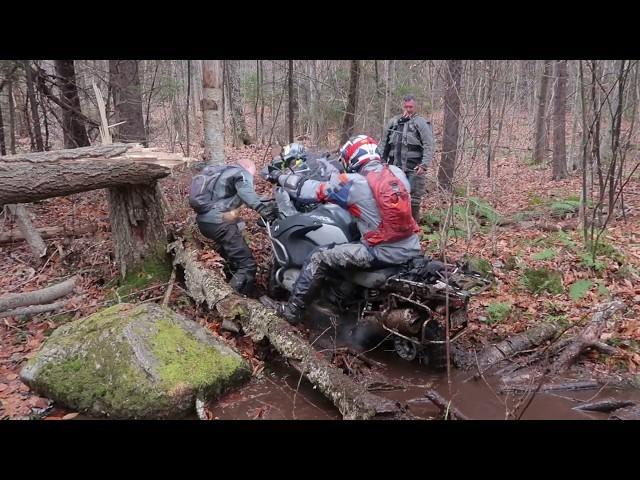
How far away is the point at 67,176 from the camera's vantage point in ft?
18.6

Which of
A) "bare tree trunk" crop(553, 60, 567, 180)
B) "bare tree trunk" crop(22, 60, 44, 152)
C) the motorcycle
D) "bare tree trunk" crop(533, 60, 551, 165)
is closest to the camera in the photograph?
the motorcycle

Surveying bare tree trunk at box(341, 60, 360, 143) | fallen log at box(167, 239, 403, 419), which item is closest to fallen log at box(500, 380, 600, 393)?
fallen log at box(167, 239, 403, 419)

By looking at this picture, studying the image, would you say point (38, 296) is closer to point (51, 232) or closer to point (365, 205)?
point (51, 232)

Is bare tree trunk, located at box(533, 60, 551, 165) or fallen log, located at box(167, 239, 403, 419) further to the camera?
bare tree trunk, located at box(533, 60, 551, 165)

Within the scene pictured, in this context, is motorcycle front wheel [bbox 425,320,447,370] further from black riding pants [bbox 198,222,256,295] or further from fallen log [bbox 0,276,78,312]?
fallen log [bbox 0,276,78,312]

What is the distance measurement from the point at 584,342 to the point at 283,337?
3.04m

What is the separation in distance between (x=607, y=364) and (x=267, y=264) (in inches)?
169

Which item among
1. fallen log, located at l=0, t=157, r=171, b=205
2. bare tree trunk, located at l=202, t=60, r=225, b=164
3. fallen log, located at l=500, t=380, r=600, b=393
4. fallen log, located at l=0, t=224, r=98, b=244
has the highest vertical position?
bare tree trunk, located at l=202, t=60, r=225, b=164

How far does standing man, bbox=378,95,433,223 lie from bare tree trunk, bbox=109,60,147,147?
5019 millimetres

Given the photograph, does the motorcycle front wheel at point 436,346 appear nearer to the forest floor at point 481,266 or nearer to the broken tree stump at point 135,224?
the forest floor at point 481,266

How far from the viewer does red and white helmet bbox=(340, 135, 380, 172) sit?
582cm

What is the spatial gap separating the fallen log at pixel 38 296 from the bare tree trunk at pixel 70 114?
4463 millimetres

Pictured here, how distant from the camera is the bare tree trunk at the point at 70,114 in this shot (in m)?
9.73

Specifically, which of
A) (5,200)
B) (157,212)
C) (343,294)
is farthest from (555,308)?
(5,200)
